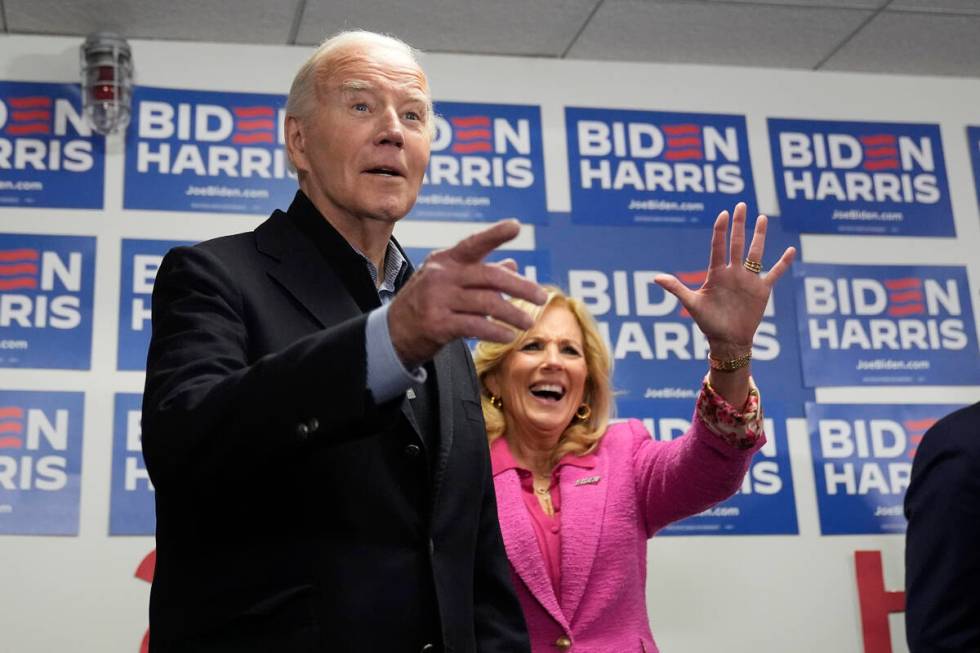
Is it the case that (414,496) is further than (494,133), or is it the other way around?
(494,133)

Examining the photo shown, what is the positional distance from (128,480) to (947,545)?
219cm

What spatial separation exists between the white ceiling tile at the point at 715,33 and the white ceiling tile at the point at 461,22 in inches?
4.4

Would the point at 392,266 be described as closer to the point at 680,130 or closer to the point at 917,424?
the point at 680,130

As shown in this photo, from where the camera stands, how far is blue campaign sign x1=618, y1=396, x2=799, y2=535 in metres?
3.56

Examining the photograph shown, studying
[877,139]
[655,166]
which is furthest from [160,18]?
[877,139]

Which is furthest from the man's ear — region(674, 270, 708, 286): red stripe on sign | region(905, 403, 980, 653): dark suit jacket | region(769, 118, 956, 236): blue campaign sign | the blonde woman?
region(769, 118, 956, 236): blue campaign sign

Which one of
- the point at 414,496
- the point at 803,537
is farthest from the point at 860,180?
the point at 414,496

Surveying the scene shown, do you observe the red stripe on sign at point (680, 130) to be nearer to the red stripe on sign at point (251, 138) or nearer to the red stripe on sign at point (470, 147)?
the red stripe on sign at point (470, 147)

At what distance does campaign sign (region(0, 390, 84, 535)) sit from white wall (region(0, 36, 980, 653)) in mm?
30

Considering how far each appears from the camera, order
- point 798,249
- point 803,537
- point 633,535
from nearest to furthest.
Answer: point 633,535, point 803,537, point 798,249

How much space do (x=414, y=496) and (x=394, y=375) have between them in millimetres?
299

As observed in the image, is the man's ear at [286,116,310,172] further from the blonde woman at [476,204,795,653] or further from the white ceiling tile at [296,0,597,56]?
the white ceiling tile at [296,0,597,56]

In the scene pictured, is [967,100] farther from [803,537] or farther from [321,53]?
[321,53]

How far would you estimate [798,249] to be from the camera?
3838 millimetres
